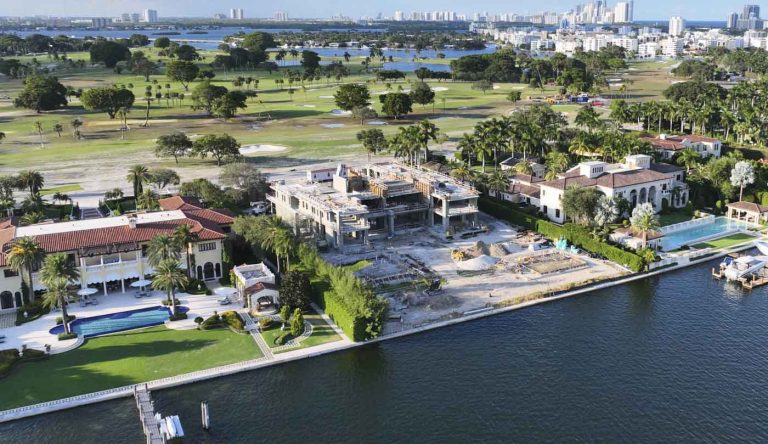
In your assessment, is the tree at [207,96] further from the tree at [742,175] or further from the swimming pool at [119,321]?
the tree at [742,175]

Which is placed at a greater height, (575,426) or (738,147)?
(738,147)

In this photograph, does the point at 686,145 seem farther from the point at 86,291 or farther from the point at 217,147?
the point at 86,291

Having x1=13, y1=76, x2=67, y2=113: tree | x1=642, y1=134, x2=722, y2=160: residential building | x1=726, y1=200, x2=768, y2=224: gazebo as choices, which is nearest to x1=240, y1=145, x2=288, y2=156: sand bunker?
x1=642, y1=134, x2=722, y2=160: residential building

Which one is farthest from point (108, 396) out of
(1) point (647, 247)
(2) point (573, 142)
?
(2) point (573, 142)

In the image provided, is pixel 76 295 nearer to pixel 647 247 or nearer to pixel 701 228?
pixel 647 247

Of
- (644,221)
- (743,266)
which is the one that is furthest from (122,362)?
(743,266)

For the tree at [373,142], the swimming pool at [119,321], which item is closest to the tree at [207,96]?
the tree at [373,142]

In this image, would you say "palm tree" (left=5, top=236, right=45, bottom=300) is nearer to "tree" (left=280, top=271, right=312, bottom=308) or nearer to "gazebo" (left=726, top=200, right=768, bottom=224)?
"tree" (left=280, top=271, right=312, bottom=308)
